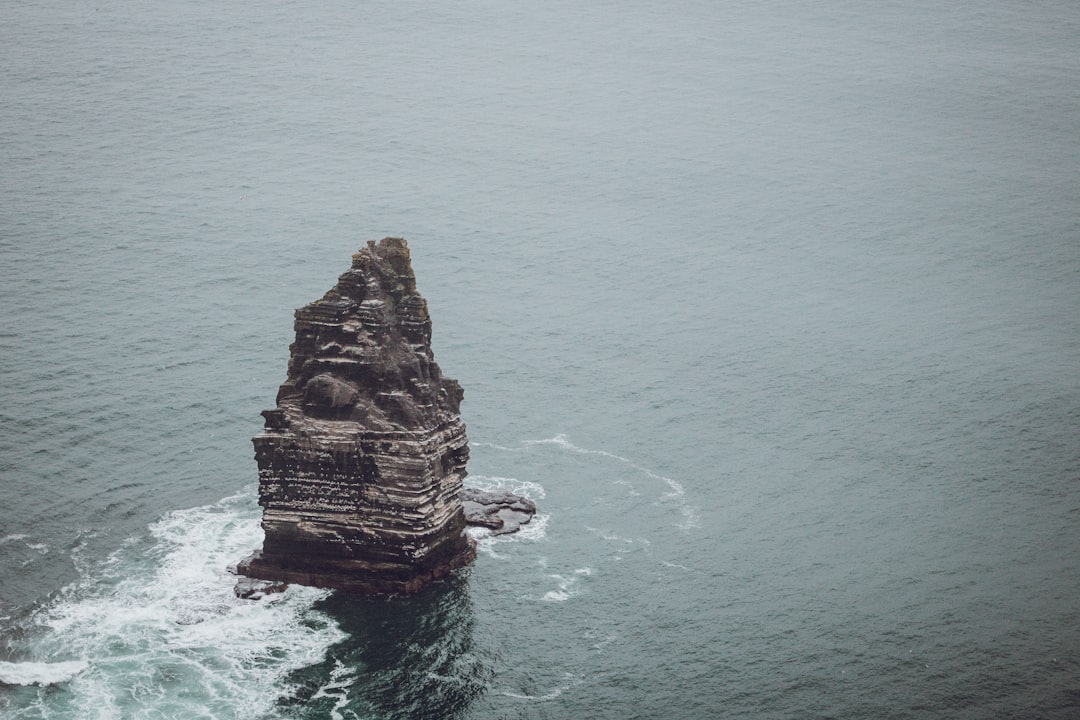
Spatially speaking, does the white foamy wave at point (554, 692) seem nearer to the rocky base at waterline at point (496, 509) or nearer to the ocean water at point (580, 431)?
the ocean water at point (580, 431)

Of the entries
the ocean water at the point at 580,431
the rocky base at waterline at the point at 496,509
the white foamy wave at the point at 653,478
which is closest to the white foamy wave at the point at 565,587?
the ocean water at the point at 580,431

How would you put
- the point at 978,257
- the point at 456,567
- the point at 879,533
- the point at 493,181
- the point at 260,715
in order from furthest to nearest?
the point at 493,181 → the point at 978,257 → the point at 879,533 → the point at 456,567 → the point at 260,715

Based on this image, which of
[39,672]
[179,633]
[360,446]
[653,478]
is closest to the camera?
[39,672]

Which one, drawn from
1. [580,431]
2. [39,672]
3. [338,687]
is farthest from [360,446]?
[580,431]

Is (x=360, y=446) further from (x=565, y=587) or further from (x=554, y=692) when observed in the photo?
(x=554, y=692)

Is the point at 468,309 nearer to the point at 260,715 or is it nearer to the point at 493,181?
the point at 493,181

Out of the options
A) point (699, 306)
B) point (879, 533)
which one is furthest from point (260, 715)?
point (699, 306)
